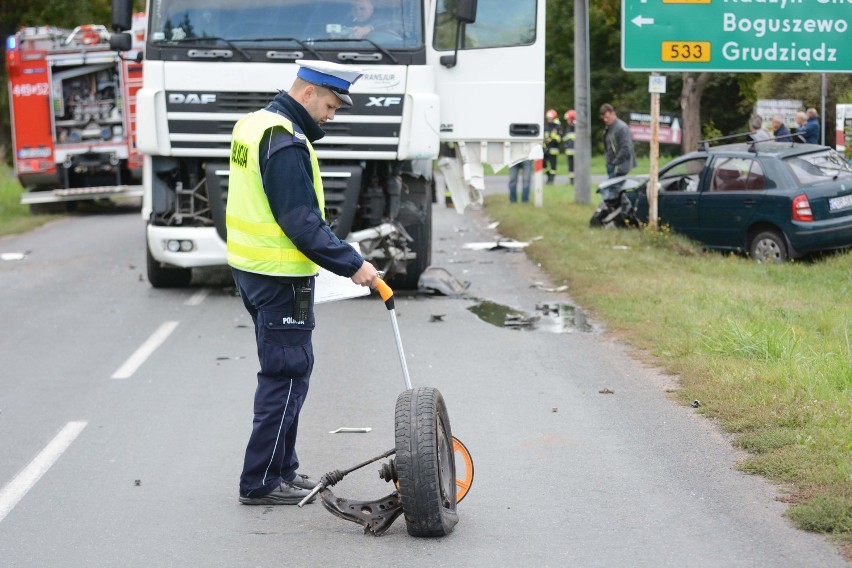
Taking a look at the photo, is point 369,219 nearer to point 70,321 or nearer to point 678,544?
point 70,321

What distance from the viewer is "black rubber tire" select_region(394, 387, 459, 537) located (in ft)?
16.8

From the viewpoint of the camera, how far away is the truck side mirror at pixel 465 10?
37.5ft

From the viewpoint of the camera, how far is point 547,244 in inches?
667

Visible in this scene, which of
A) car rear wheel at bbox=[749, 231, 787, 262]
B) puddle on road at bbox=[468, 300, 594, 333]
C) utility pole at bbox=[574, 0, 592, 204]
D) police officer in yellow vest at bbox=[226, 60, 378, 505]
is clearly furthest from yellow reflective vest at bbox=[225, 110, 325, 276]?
utility pole at bbox=[574, 0, 592, 204]

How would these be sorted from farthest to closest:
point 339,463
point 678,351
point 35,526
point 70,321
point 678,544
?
point 70,321 → point 678,351 → point 339,463 → point 35,526 → point 678,544

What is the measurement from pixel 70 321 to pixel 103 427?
Result: 4.27 metres

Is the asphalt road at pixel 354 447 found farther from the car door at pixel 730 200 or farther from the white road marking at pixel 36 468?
the car door at pixel 730 200

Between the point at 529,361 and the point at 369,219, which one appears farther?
the point at 369,219

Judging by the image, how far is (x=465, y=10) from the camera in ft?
37.6

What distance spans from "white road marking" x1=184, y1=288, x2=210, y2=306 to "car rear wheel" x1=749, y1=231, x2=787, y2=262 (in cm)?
628

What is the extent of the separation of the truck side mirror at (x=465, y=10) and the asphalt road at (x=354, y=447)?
2.67m

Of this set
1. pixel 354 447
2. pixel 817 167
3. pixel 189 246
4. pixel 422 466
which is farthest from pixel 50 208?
pixel 422 466

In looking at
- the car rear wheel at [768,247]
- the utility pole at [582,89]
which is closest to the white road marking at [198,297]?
the car rear wheel at [768,247]

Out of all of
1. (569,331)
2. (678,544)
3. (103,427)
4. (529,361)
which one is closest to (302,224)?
(678,544)
